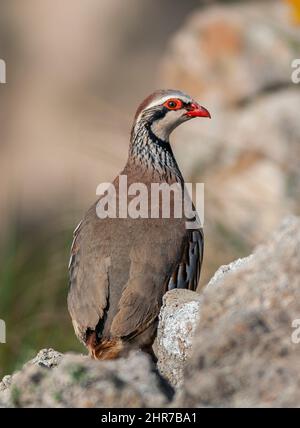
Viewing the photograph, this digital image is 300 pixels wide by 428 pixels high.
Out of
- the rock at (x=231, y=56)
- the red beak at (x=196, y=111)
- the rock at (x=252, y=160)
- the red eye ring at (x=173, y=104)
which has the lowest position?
the red beak at (x=196, y=111)

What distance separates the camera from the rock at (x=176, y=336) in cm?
392

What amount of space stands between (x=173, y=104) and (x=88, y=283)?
55.0 inches

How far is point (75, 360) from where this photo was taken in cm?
313

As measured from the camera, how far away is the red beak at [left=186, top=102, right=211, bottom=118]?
6.08 metres

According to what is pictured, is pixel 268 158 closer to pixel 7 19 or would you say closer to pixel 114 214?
pixel 114 214

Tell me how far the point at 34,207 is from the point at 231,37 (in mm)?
5387

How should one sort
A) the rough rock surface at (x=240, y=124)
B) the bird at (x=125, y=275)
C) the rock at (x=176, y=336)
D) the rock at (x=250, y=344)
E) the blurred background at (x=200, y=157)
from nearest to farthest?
the rock at (x=250, y=344) < the rock at (x=176, y=336) < the bird at (x=125, y=275) < the blurred background at (x=200, y=157) < the rough rock surface at (x=240, y=124)

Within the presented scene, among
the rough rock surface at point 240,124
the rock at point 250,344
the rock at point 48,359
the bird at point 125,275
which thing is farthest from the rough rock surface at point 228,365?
the rough rock surface at point 240,124

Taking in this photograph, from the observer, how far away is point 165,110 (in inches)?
240

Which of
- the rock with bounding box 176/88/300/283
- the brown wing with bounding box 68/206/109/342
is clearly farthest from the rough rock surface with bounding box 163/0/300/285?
the brown wing with bounding box 68/206/109/342

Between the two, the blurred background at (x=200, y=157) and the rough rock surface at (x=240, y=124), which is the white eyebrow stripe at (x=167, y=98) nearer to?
the blurred background at (x=200, y=157)

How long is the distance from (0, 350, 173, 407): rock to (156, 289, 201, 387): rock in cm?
72

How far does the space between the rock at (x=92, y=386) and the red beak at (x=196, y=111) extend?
306 centimetres
